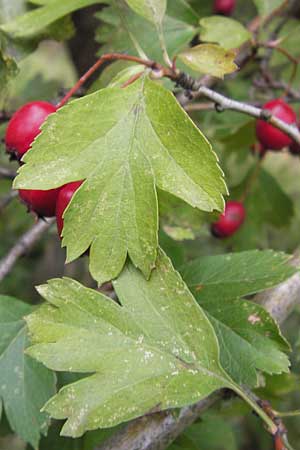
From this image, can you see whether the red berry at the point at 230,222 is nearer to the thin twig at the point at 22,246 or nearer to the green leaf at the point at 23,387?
the thin twig at the point at 22,246

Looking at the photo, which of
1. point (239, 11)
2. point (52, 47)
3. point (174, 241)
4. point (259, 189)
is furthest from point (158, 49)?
point (52, 47)

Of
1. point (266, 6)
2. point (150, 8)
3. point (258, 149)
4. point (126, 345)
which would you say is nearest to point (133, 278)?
point (126, 345)

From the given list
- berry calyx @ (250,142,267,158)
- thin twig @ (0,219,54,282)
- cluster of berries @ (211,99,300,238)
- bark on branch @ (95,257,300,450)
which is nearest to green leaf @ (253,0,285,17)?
cluster of berries @ (211,99,300,238)

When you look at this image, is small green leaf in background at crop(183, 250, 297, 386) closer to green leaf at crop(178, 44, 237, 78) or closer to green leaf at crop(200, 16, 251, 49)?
green leaf at crop(178, 44, 237, 78)

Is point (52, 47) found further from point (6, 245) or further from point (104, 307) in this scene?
point (104, 307)

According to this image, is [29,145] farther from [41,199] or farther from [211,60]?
[211,60]

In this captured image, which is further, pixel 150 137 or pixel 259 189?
pixel 259 189

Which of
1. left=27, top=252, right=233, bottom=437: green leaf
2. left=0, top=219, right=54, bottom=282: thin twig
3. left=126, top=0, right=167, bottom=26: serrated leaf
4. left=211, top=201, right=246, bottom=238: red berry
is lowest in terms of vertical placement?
left=211, top=201, right=246, bottom=238: red berry
